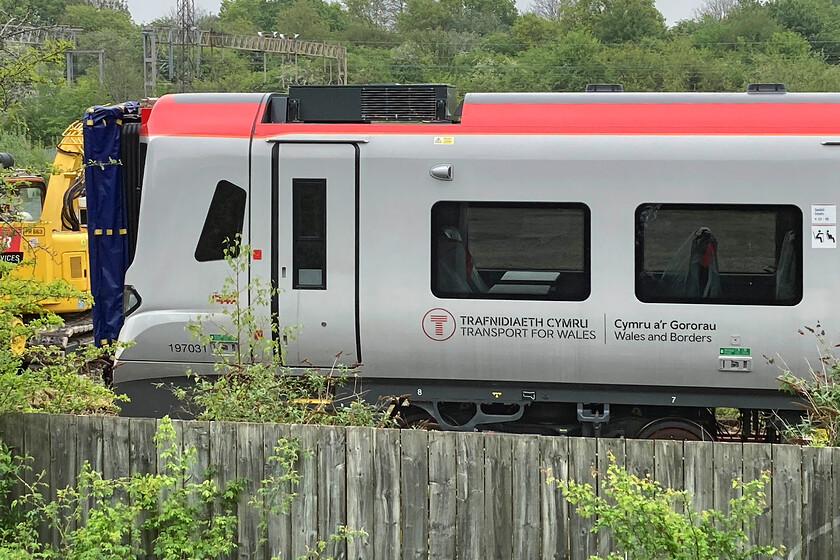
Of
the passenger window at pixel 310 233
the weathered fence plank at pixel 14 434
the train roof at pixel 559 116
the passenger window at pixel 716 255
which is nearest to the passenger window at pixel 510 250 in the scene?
the passenger window at pixel 716 255

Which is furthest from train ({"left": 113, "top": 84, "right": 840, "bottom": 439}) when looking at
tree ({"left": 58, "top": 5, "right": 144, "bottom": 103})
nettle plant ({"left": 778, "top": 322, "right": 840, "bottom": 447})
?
tree ({"left": 58, "top": 5, "right": 144, "bottom": 103})

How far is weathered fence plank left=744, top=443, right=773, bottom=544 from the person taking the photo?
5.48 metres

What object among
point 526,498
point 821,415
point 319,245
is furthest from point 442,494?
point 319,245

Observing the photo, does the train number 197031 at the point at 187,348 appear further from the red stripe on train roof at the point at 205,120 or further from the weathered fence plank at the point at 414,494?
the weathered fence plank at the point at 414,494

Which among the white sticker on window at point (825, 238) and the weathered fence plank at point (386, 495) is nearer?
the weathered fence plank at point (386, 495)

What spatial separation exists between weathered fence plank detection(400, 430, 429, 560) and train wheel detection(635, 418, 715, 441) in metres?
3.40

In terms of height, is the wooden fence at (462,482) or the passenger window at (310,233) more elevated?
the passenger window at (310,233)

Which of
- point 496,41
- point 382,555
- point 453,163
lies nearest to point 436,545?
point 382,555

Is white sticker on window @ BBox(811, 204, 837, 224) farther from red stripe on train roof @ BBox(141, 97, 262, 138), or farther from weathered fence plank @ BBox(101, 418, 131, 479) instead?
weathered fence plank @ BBox(101, 418, 131, 479)

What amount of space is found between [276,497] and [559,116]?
412 cm

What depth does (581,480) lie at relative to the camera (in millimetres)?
5668

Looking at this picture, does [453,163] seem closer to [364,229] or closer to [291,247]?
[364,229]

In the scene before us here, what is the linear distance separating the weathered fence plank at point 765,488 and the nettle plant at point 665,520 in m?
0.05

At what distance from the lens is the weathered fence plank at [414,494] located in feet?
19.1
